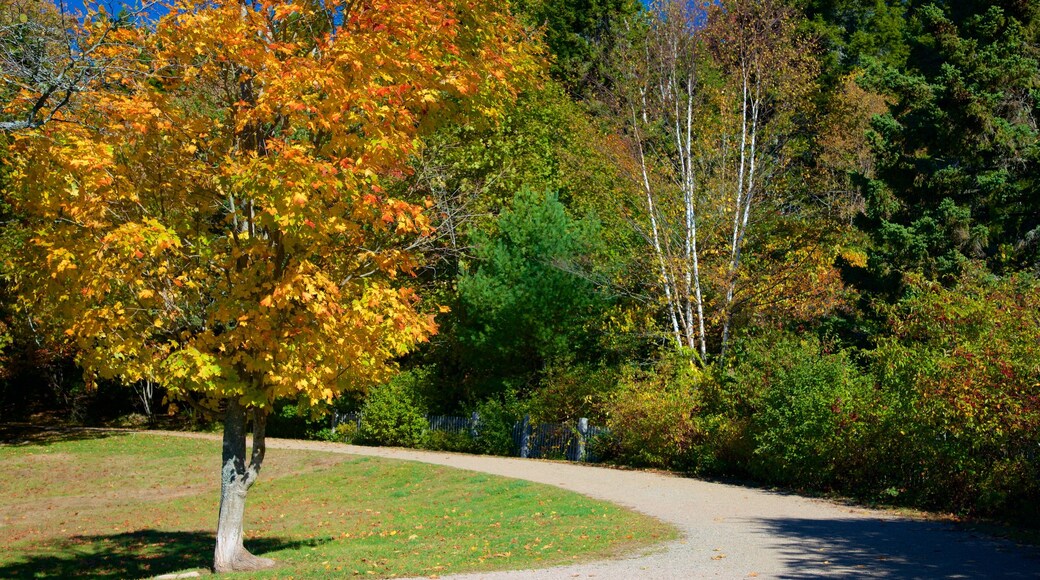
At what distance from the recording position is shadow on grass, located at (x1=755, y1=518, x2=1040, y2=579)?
328 inches

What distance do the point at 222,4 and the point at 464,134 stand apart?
20.3 meters

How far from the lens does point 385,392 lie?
26.4 meters

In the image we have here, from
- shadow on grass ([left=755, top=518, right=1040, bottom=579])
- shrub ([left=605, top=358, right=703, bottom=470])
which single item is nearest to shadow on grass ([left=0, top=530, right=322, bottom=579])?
shadow on grass ([left=755, top=518, right=1040, bottom=579])

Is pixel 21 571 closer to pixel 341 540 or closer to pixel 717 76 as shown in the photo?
pixel 341 540

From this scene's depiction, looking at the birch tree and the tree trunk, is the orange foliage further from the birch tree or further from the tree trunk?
the birch tree

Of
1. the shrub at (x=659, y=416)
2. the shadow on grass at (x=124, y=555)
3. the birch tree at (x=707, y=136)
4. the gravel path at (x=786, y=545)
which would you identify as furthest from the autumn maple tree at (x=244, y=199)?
the birch tree at (x=707, y=136)

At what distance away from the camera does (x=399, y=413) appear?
26266 millimetres

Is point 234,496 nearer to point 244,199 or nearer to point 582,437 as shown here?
point 244,199

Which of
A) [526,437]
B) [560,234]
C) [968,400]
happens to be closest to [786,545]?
[968,400]

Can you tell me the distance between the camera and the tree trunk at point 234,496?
10.5m

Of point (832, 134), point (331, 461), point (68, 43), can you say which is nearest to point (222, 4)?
point (68, 43)

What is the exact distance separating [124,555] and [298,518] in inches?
136

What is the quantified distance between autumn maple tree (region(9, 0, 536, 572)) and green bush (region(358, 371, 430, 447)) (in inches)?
603

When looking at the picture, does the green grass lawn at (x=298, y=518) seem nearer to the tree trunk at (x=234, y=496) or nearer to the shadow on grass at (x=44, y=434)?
the tree trunk at (x=234, y=496)
